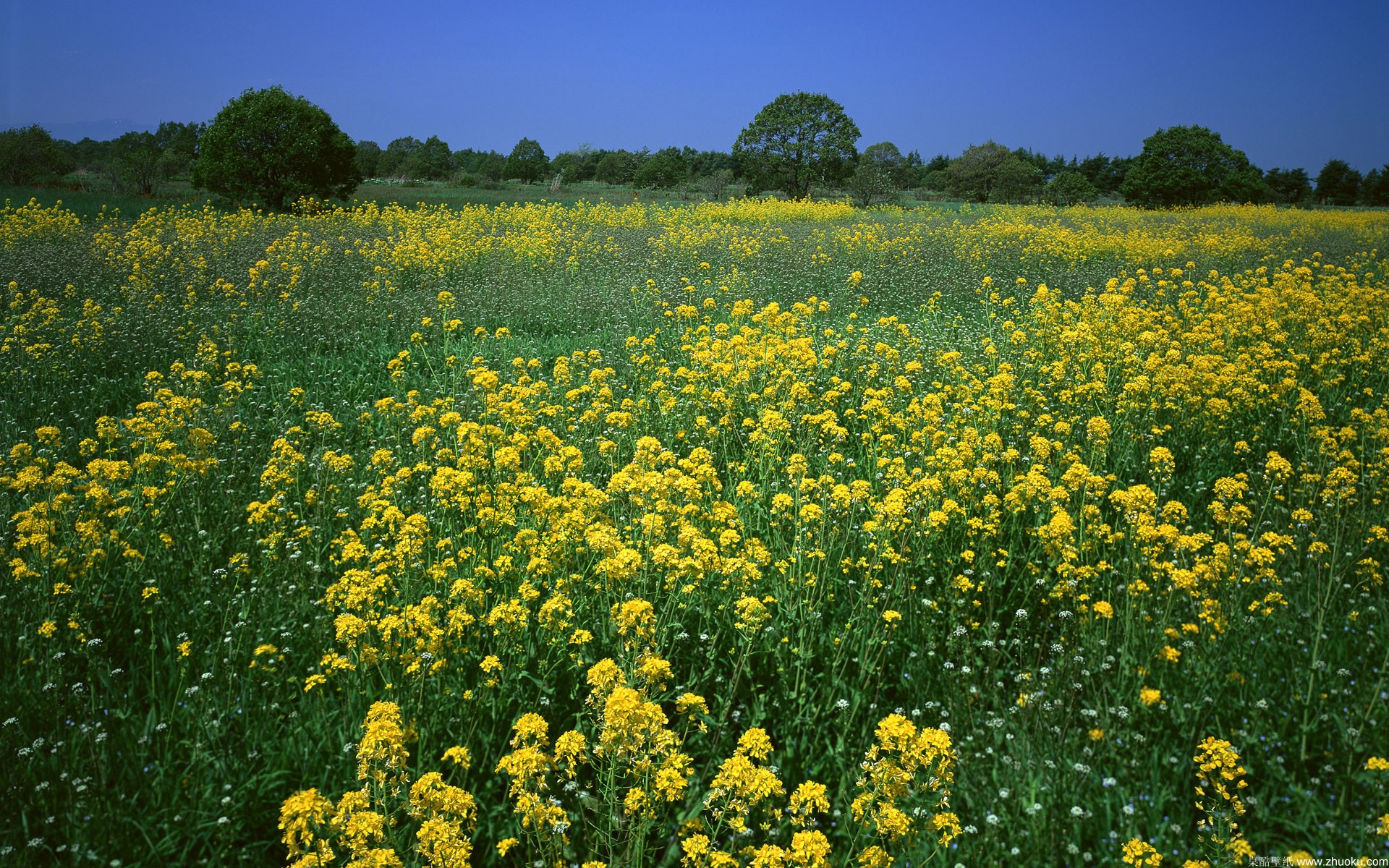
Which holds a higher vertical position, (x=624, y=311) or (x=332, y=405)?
(x=624, y=311)

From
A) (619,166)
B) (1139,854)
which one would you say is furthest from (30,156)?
(1139,854)

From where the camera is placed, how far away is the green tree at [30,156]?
28156 millimetres

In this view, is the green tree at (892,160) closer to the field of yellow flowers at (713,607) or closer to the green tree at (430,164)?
the green tree at (430,164)

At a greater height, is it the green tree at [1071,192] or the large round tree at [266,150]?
the green tree at [1071,192]

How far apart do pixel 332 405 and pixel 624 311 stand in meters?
4.41

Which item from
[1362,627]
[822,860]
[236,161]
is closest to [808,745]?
[822,860]

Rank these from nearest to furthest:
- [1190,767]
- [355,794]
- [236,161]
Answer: [355,794] < [1190,767] < [236,161]

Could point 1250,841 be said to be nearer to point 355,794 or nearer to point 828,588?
point 828,588

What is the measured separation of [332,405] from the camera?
705 centimetres

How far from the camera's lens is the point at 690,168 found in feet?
176

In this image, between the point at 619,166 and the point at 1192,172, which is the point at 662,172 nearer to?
the point at 619,166

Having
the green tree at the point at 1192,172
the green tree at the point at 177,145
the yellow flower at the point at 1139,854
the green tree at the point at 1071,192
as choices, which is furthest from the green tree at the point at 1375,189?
the green tree at the point at 177,145

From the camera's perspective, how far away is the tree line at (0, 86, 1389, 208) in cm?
2808

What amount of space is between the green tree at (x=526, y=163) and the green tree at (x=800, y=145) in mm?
19819
